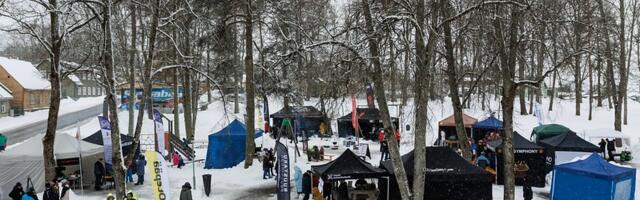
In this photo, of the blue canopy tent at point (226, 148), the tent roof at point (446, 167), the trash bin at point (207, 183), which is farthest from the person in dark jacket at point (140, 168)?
the tent roof at point (446, 167)

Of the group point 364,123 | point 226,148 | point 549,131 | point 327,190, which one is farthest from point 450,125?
point 327,190

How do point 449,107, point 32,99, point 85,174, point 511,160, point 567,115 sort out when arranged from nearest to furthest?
point 511,160, point 85,174, point 567,115, point 449,107, point 32,99

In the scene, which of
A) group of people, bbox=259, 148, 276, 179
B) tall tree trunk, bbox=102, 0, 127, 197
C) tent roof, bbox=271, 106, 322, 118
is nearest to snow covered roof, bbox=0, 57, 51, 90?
tent roof, bbox=271, 106, 322, 118

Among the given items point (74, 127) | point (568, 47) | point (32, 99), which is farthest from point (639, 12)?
point (32, 99)

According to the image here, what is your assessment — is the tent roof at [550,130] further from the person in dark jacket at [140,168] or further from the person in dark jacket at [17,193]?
the person in dark jacket at [17,193]

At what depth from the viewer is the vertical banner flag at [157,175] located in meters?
12.1

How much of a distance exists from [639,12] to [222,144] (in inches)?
1048

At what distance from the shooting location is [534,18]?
33.3ft

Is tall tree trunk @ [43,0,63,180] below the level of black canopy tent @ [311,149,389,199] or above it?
above

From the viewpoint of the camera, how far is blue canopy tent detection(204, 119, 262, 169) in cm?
2158

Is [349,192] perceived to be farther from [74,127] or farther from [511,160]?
[74,127]

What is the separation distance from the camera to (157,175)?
39.9 feet

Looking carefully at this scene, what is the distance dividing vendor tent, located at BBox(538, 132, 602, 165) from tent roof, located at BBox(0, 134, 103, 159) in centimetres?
1641

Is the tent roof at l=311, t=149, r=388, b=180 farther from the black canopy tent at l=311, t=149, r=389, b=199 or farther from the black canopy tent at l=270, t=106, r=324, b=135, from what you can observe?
the black canopy tent at l=270, t=106, r=324, b=135
